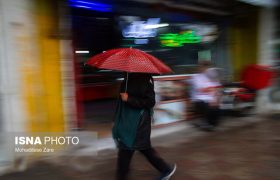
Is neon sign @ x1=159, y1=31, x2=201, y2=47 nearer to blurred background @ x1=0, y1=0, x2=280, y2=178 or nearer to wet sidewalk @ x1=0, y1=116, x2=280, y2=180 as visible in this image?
blurred background @ x1=0, y1=0, x2=280, y2=178

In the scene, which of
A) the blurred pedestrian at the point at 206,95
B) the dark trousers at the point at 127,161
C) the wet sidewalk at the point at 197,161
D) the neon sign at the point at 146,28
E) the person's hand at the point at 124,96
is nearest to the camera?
the person's hand at the point at 124,96

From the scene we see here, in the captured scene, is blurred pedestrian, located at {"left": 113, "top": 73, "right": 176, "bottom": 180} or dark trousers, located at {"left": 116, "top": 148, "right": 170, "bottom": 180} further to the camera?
dark trousers, located at {"left": 116, "top": 148, "right": 170, "bottom": 180}

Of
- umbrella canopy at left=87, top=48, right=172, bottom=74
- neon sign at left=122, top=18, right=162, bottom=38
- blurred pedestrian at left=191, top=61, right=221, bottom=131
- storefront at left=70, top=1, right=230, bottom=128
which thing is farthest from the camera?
neon sign at left=122, top=18, right=162, bottom=38

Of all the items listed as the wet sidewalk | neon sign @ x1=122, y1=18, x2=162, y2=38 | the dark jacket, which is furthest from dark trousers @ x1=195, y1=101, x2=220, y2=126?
the dark jacket

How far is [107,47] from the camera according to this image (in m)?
10.1

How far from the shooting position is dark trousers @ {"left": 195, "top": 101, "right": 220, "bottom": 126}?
704cm

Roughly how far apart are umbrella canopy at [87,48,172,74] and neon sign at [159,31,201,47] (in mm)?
3700

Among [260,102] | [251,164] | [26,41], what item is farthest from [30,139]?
[260,102]

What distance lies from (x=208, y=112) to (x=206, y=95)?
1.17 ft

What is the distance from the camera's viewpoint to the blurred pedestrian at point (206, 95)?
689cm

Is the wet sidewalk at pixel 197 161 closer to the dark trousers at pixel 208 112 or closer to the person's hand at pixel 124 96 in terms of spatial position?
the dark trousers at pixel 208 112

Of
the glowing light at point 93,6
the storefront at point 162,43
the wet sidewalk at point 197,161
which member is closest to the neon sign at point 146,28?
the storefront at point 162,43

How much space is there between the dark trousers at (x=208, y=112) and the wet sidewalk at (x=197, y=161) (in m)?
0.28

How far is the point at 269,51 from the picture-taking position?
28.4ft
